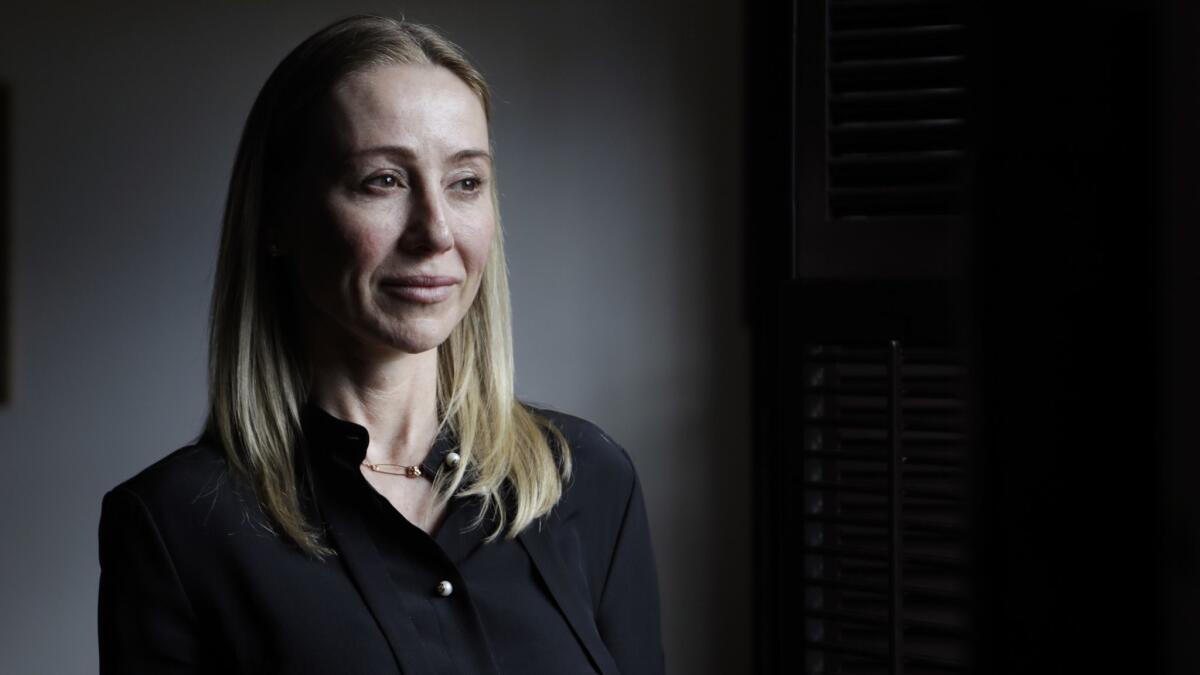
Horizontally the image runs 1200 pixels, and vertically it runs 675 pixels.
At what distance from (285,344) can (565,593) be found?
1.22 ft

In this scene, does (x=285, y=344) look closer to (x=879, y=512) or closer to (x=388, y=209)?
(x=388, y=209)

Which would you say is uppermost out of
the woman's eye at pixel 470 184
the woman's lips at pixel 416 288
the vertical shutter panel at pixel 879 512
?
the woman's eye at pixel 470 184

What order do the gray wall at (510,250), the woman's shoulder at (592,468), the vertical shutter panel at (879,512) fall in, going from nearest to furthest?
the woman's shoulder at (592,468) < the vertical shutter panel at (879,512) < the gray wall at (510,250)

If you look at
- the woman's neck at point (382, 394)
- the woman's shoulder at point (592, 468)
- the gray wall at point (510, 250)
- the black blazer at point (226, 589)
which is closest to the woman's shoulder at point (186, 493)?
the black blazer at point (226, 589)

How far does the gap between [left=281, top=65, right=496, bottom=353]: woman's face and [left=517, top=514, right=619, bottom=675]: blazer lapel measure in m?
0.22

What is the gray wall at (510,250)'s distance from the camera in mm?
2283

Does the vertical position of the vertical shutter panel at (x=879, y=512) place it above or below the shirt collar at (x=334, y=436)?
below

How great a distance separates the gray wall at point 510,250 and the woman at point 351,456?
3.67ft

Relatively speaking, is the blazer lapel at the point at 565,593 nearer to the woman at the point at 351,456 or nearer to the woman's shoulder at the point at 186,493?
the woman at the point at 351,456

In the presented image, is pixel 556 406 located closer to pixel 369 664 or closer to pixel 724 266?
pixel 724 266

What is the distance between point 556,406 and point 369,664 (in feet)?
4.56

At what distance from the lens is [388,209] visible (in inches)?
42.3

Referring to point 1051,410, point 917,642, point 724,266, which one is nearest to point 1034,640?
point 1051,410

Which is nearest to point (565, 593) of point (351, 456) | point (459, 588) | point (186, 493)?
point (459, 588)
